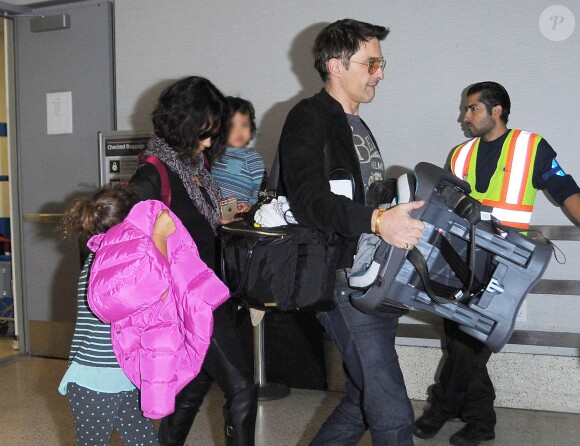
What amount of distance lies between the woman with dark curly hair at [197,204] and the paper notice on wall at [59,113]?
2.82m

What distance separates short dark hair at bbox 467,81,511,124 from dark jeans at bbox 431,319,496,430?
1105 mm

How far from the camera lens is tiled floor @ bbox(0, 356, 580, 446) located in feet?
11.1

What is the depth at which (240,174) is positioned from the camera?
365 cm

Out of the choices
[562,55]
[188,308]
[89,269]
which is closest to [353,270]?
[188,308]

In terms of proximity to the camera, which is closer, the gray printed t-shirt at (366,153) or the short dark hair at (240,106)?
the gray printed t-shirt at (366,153)

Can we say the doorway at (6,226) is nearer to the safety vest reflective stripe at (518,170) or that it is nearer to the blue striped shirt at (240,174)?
the blue striped shirt at (240,174)

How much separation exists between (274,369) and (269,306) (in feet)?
7.43

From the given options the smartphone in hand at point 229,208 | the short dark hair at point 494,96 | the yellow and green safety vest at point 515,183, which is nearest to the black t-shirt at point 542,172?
the yellow and green safety vest at point 515,183

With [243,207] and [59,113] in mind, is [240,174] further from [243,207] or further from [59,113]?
[59,113]

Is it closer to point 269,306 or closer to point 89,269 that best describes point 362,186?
point 269,306

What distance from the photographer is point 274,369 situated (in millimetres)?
4285

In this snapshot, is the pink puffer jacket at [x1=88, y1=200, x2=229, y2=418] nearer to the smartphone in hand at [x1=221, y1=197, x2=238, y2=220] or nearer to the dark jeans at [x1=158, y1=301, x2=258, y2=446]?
the dark jeans at [x1=158, y1=301, x2=258, y2=446]

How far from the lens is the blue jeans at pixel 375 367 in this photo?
2.08 metres

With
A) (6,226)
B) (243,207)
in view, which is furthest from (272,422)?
(6,226)
